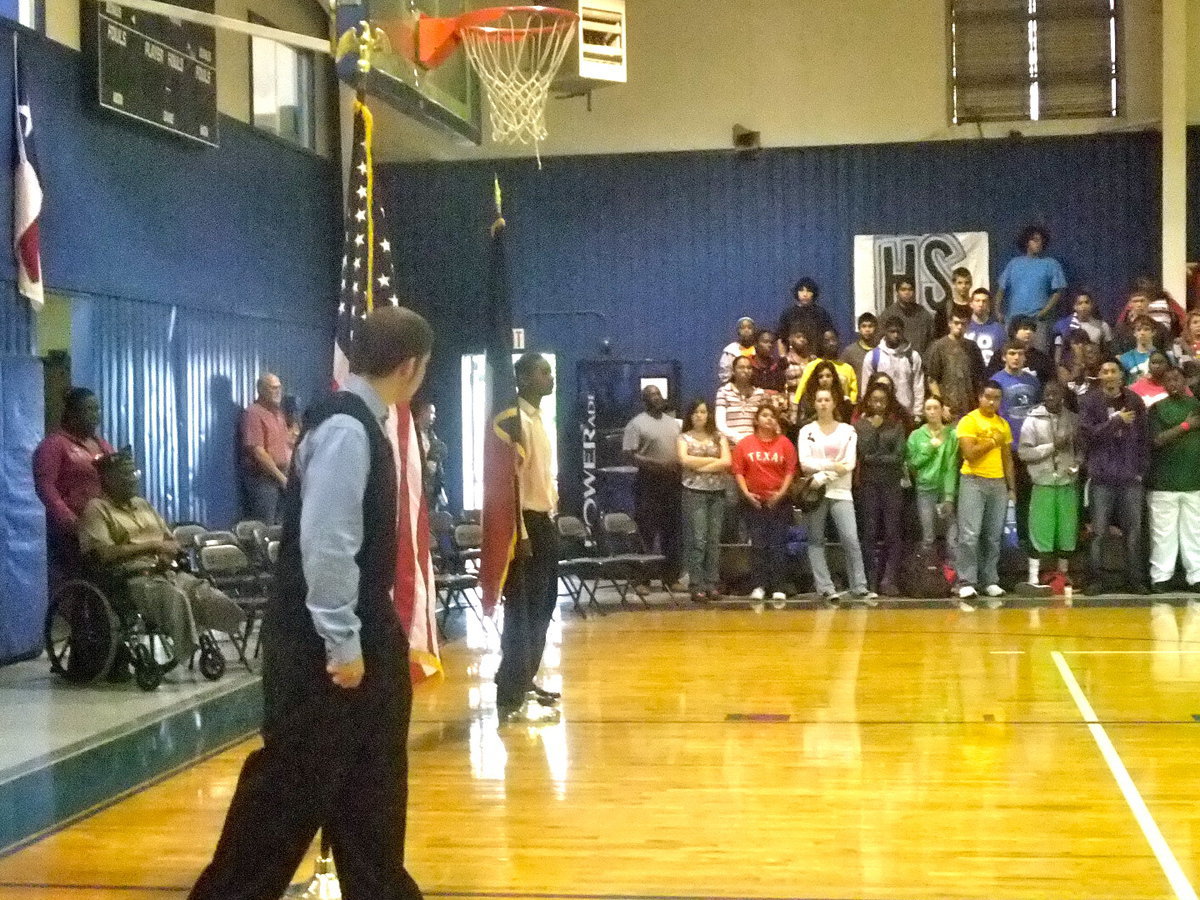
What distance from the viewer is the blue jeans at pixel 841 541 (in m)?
12.2

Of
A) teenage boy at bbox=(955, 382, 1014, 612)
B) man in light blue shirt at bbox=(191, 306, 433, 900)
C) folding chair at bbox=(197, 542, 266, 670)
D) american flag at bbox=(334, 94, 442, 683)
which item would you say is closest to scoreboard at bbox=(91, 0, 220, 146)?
folding chair at bbox=(197, 542, 266, 670)

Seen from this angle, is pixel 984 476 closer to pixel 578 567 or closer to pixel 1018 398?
pixel 1018 398

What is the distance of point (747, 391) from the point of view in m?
12.9

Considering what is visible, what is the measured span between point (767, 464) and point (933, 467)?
1250 mm

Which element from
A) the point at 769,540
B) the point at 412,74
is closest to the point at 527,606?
the point at 412,74

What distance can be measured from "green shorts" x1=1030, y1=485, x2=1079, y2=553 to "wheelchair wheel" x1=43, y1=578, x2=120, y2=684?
707cm

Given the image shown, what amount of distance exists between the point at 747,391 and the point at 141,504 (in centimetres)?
557

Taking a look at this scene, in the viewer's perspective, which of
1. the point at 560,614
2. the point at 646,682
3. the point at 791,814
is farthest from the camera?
the point at 560,614

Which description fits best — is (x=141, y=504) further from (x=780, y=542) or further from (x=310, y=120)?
(x=310, y=120)

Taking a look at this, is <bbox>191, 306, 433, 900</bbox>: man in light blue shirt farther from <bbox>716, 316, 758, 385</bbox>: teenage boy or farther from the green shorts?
<bbox>716, 316, 758, 385</bbox>: teenage boy

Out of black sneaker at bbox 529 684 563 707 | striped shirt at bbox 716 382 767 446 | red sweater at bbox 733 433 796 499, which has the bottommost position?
black sneaker at bbox 529 684 563 707

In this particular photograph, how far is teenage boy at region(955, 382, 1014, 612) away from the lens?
12000mm

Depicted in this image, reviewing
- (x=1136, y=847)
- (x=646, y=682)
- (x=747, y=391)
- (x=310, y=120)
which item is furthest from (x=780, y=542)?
A: (x=1136, y=847)

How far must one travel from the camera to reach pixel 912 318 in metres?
13.9
